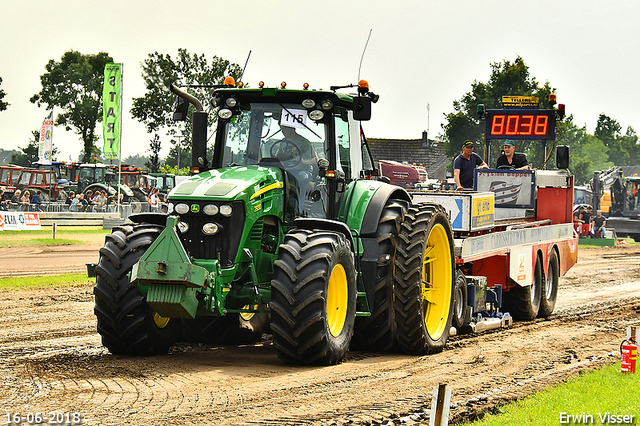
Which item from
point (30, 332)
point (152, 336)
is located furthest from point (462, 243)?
point (30, 332)

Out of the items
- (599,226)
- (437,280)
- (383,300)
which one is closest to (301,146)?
(383,300)

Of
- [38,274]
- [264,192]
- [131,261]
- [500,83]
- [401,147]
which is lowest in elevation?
[38,274]

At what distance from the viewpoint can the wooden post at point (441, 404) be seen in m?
4.47

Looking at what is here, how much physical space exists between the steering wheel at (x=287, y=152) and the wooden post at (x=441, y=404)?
15.1ft

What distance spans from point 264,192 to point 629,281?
A: 1465 cm

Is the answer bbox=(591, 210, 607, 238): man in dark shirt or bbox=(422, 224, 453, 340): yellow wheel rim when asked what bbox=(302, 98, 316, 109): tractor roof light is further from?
bbox=(591, 210, 607, 238): man in dark shirt

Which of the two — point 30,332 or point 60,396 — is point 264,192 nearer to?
point 60,396

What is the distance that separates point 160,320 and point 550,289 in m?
8.19

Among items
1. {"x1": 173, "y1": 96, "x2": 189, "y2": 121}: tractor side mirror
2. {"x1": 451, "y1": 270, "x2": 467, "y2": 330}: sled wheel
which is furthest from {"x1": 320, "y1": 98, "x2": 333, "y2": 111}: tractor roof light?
{"x1": 451, "y1": 270, "x2": 467, "y2": 330}: sled wheel

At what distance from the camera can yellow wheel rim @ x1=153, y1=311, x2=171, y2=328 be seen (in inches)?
328

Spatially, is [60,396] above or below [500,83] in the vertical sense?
below

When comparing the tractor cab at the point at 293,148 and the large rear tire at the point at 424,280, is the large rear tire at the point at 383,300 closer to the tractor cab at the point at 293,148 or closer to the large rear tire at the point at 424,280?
the large rear tire at the point at 424,280

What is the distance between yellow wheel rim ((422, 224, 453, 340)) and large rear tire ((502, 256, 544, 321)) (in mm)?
3140

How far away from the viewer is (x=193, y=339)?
9.64 m
